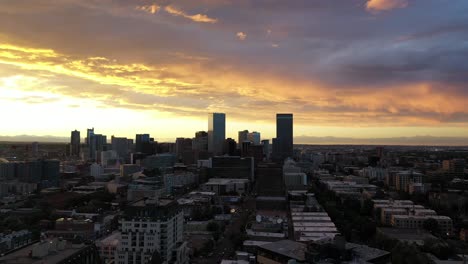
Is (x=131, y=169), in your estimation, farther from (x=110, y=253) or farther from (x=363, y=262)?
(x=363, y=262)

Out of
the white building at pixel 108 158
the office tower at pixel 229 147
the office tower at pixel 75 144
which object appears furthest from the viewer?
the office tower at pixel 75 144

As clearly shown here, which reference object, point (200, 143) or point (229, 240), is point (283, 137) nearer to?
point (200, 143)

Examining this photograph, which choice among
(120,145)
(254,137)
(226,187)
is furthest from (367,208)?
(254,137)

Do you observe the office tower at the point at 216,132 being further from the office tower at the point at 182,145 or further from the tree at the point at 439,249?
the tree at the point at 439,249

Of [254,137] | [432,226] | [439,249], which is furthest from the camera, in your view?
[254,137]

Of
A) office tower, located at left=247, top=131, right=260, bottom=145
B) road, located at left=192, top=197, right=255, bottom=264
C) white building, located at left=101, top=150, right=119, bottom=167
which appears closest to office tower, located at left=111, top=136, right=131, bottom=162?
white building, located at left=101, top=150, right=119, bottom=167

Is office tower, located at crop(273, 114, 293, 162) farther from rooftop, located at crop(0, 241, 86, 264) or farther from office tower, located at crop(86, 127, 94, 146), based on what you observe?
rooftop, located at crop(0, 241, 86, 264)

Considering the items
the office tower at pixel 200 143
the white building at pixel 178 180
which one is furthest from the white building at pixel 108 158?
the white building at pixel 178 180
